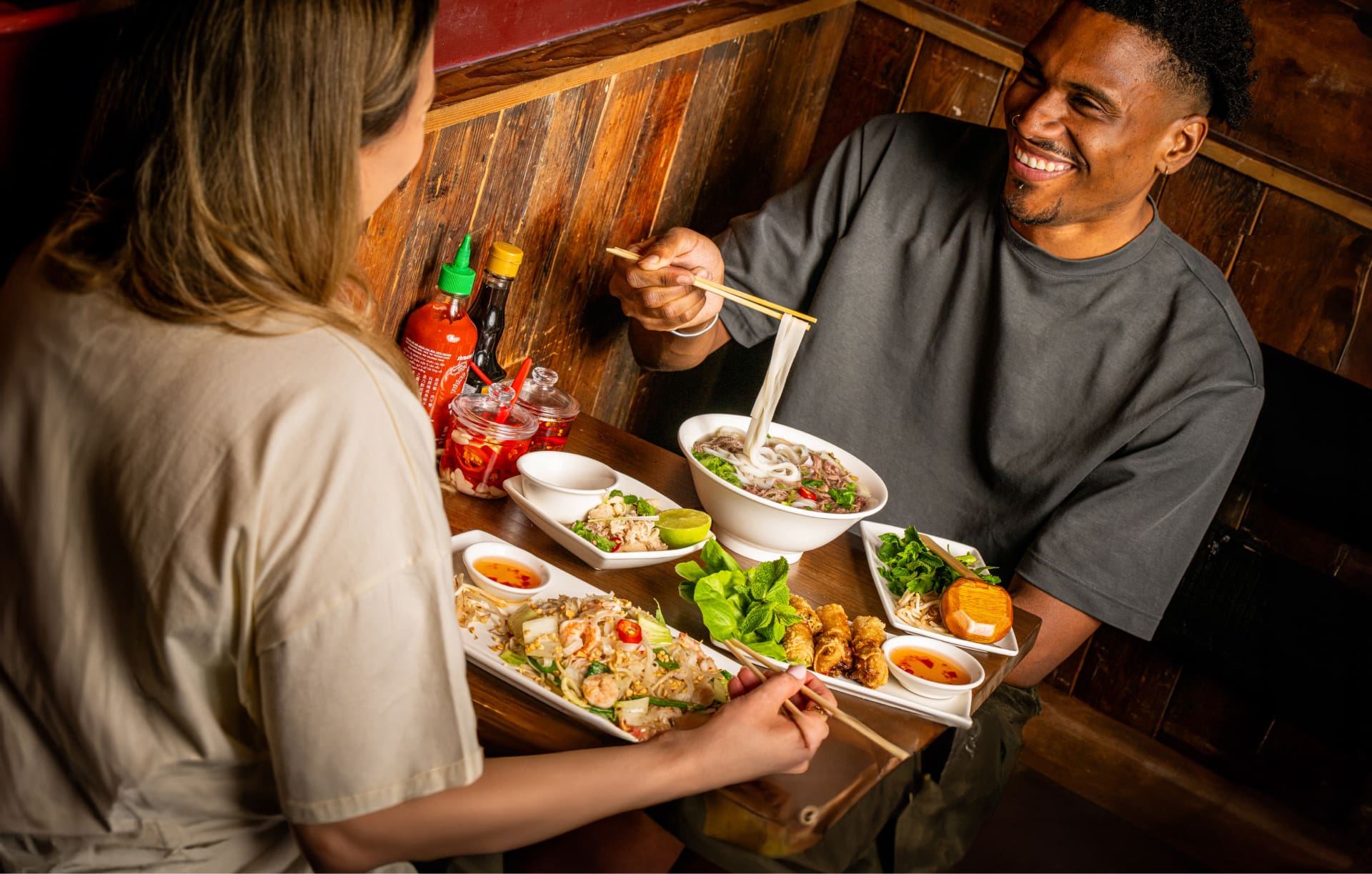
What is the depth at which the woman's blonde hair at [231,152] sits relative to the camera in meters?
0.94

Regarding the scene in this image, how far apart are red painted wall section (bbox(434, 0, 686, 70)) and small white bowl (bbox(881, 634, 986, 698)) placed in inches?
45.3

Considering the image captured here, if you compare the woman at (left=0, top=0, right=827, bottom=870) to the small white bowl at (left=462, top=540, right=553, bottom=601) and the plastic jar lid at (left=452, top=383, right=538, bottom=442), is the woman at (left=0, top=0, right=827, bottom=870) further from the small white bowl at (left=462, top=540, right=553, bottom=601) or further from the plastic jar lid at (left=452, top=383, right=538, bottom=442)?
the plastic jar lid at (left=452, top=383, right=538, bottom=442)

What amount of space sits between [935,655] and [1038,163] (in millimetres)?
1186

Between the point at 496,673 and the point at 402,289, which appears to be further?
the point at 402,289

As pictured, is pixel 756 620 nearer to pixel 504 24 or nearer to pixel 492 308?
pixel 492 308

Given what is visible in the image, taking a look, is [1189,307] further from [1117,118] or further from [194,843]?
[194,843]

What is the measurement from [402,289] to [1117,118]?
148 centimetres

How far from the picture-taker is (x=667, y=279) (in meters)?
2.20

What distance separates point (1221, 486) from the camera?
237cm

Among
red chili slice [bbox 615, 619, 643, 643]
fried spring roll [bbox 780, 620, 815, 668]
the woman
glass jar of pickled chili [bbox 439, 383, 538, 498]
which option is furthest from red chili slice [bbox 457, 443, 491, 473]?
the woman

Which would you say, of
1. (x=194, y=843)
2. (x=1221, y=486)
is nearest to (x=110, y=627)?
(x=194, y=843)

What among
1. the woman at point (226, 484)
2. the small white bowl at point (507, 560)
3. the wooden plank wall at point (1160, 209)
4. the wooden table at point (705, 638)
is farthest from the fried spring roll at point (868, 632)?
the wooden plank wall at point (1160, 209)

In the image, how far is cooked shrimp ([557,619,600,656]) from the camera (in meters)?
1.36

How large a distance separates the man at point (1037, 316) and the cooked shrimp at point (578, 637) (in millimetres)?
968
